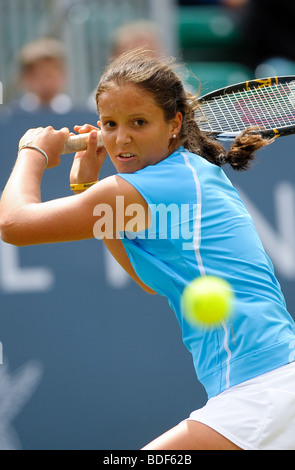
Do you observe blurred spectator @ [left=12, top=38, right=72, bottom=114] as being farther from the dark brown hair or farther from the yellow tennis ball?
the yellow tennis ball

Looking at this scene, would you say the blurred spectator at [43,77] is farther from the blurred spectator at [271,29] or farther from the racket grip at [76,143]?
the racket grip at [76,143]

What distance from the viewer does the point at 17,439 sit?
424 cm

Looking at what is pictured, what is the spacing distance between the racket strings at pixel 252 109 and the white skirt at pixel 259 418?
1113mm

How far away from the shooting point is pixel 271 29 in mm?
6938

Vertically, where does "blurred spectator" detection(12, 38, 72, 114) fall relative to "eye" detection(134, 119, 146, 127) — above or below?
above

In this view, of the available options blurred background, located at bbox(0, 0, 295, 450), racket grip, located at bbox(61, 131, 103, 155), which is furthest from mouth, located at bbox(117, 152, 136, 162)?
blurred background, located at bbox(0, 0, 295, 450)

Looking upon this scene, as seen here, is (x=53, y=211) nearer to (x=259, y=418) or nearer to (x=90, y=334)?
(x=259, y=418)

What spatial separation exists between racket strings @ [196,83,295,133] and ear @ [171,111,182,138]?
0.39 metres

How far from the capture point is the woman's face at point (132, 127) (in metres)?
2.28

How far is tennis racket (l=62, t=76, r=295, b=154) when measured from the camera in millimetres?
2824

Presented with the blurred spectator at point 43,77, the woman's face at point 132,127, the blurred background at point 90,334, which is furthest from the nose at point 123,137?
the blurred spectator at point 43,77

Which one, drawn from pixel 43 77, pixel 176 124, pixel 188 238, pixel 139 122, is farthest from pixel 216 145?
pixel 43 77

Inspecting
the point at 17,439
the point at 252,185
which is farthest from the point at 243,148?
the point at 17,439

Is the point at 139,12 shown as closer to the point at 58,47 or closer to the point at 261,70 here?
the point at 58,47
